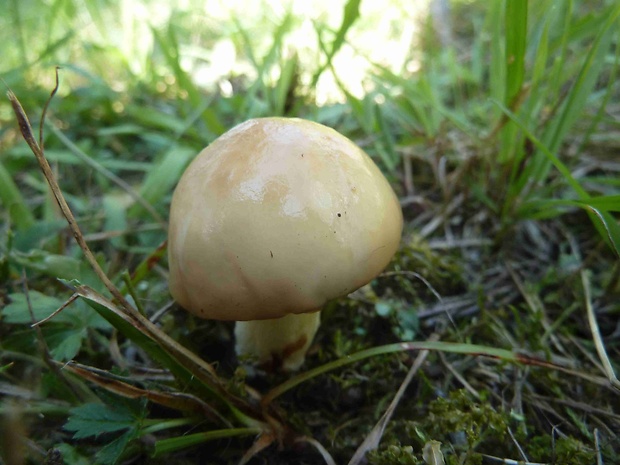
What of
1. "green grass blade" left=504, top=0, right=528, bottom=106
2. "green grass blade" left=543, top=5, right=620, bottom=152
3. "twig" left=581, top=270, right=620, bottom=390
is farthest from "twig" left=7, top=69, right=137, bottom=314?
"green grass blade" left=543, top=5, right=620, bottom=152

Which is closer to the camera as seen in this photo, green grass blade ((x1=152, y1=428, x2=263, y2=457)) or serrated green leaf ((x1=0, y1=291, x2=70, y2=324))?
green grass blade ((x1=152, y1=428, x2=263, y2=457))

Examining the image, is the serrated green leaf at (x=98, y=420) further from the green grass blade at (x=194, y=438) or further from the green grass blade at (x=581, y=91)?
the green grass blade at (x=581, y=91)

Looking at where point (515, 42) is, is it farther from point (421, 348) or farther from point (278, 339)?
point (278, 339)

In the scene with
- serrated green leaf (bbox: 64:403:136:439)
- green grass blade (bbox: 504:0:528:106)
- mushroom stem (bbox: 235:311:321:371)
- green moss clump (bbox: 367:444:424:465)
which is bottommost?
green moss clump (bbox: 367:444:424:465)

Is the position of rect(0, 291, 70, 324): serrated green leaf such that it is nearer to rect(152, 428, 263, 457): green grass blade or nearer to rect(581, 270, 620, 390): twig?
rect(152, 428, 263, 457): green grass blade

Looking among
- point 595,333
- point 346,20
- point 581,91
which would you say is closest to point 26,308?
point 346,20

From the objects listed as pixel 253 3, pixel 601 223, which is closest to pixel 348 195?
pixel 601 223
